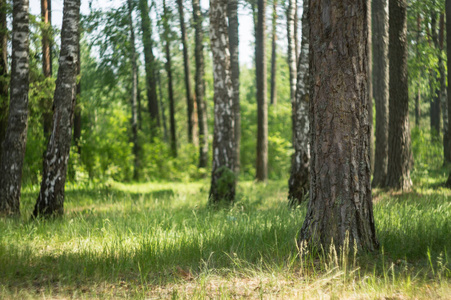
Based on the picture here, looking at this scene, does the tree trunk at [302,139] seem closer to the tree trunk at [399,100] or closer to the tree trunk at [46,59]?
the tree trunk at [399,100]

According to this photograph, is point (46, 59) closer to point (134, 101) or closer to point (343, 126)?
point (134, 101)

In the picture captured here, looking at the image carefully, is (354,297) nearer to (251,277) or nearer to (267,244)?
(251,277)

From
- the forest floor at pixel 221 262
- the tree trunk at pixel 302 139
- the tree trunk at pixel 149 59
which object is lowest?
the forest floor at pixel 221 262

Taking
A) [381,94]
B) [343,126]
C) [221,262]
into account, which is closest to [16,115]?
[221,262]

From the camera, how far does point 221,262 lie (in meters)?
4.86

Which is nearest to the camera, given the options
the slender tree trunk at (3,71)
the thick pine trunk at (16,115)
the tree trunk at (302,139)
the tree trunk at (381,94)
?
the thick pine trunk at (16,115)

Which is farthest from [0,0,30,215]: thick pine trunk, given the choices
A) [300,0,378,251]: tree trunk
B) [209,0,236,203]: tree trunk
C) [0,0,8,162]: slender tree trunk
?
[300,0,378,251]: tree trunk

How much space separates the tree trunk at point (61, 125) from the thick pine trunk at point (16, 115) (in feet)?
3.25

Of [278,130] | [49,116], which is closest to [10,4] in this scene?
[49,116]

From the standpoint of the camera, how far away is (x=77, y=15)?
8.20 metres

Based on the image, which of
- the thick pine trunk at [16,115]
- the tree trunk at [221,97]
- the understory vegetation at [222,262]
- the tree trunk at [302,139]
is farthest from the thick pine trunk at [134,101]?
the understory vegetation at [222,262]

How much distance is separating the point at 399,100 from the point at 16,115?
9.53 meters

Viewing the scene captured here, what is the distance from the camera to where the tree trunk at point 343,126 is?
4578 mm

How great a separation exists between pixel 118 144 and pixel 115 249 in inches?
471
